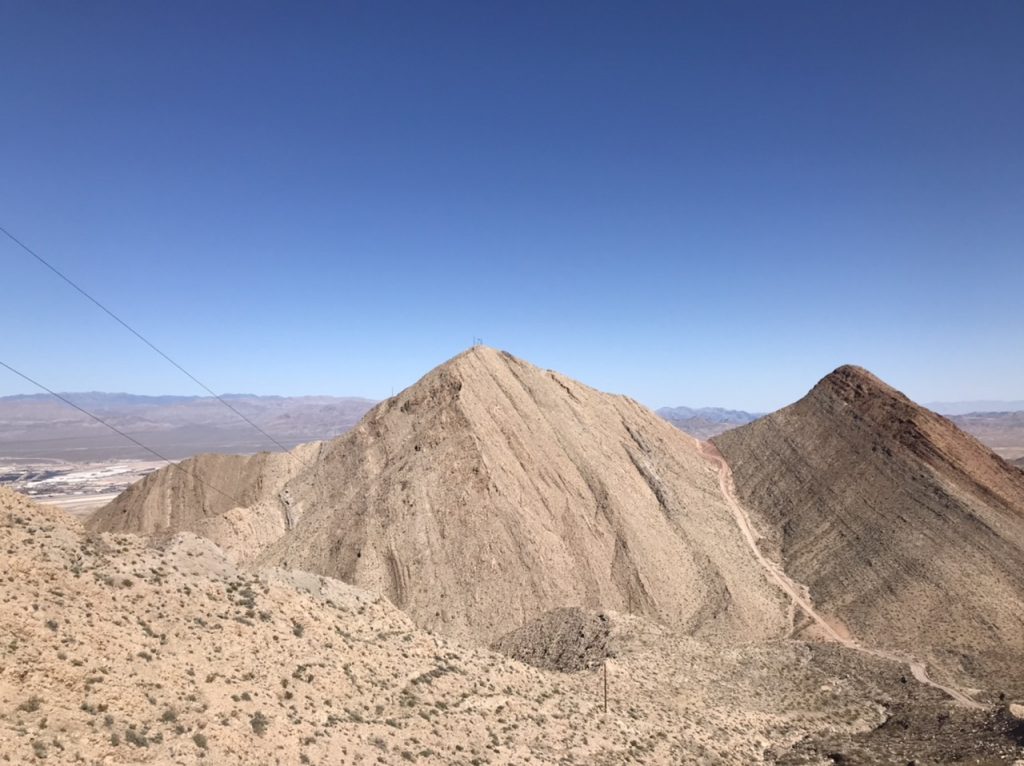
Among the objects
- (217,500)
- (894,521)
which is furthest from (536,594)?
(217,500)

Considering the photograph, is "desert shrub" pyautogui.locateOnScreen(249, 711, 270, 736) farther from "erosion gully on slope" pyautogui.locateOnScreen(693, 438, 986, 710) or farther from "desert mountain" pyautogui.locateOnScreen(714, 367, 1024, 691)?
"desert mountain" pyautogui.locateOnScreen(714, 367, 1024, 691)

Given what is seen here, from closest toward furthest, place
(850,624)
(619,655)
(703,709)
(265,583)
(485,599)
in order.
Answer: (265,583)
(703,709)
(619,655)
(485,599)
(850,624)

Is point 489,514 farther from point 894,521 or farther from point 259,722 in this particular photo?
point 894,521

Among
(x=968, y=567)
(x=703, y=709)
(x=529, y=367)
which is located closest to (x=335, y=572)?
(x=703, y=709)

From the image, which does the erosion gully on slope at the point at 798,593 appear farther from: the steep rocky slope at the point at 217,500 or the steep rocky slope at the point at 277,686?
the steep rocky slope at the point at 217,500

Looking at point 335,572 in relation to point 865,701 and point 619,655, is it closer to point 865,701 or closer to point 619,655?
point 619,655

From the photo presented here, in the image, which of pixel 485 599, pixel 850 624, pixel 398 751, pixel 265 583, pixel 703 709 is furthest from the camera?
pixel 850 624
